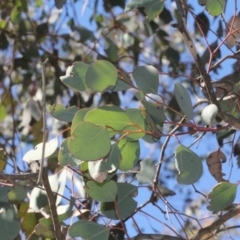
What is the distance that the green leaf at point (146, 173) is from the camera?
108cm

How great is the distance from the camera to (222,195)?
1.00 meters

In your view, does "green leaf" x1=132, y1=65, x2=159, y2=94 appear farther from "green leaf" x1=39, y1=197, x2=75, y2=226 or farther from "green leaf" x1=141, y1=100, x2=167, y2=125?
"green leaf" x1=39, y1=197, x2=75, y2=226

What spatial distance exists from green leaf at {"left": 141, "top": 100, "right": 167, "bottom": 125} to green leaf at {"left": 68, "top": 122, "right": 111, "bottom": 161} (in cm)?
7

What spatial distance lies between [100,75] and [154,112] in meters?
0.08

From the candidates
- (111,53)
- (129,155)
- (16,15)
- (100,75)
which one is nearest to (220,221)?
(129,155)

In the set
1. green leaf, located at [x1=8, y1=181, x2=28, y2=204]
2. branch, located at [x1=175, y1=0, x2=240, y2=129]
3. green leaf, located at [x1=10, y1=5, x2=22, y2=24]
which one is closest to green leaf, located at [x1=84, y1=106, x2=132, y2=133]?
branch, located at [x1=175, y1=0, x2=240, y2=129]

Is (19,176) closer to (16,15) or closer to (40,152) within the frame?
(40,152)

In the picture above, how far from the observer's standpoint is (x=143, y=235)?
1.09 metres

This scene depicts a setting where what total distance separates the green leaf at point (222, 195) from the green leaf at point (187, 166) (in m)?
0.06

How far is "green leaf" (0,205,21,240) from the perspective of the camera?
1065 mm

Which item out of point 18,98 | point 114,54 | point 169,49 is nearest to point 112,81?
point 114,54

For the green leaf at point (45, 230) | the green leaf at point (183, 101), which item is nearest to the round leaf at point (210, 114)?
the green leaf at point (183, 101)

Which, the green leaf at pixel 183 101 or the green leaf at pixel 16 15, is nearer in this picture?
the green leaf at pixel 183 101

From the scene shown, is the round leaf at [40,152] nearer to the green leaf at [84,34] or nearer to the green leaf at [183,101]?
the green leaf at [183,101]
